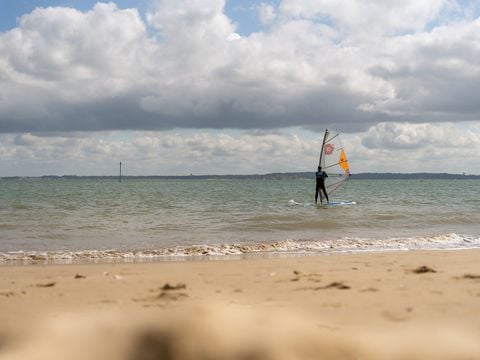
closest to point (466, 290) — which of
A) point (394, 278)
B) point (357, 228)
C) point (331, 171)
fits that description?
point (394, 278)

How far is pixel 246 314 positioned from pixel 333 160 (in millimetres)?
24898

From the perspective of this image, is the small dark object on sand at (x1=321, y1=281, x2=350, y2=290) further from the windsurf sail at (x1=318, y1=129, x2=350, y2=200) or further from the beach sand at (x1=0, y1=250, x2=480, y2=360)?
the windsurf sail at (x1=318, y1=129, x2=350, y2=200)

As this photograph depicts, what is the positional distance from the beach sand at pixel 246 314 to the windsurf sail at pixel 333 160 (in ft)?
67.0

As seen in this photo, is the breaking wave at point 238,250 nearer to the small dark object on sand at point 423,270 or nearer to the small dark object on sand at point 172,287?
the small dark object on sand at point 423,270

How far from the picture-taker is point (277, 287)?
6520 mm

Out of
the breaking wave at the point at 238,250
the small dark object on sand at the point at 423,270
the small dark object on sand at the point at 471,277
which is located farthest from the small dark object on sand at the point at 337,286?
the breaking wave at the point at 238,250

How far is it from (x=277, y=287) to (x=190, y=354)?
301 centimetres

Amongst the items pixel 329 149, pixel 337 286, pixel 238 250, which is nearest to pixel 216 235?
pixel 238 250

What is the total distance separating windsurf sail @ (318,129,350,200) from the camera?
1110 inches

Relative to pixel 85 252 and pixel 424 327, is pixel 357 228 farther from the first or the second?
pixel 424 327

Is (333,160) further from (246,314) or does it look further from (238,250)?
(246,314)

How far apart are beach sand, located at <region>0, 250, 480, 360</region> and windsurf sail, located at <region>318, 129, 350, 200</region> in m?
20.4

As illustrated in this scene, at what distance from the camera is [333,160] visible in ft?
94.1

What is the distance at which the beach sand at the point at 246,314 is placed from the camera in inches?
144
